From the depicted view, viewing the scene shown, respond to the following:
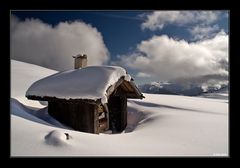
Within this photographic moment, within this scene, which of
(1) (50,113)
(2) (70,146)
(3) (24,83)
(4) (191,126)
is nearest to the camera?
(2) (70,146)

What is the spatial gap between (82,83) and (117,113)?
2.87m

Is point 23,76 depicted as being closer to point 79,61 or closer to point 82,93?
point 79,61

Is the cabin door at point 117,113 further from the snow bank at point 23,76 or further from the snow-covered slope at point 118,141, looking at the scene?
the snow bank at point 23,76

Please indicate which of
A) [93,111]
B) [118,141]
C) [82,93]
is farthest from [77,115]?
[118,141]

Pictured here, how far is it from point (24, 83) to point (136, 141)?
1186cm

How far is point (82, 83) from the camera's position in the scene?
7.10 metres

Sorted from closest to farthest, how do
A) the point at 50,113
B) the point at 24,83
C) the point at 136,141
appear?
the point at 136,141 → the point at 50,113 → the point at 24,83

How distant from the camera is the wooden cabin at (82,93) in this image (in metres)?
6.82
